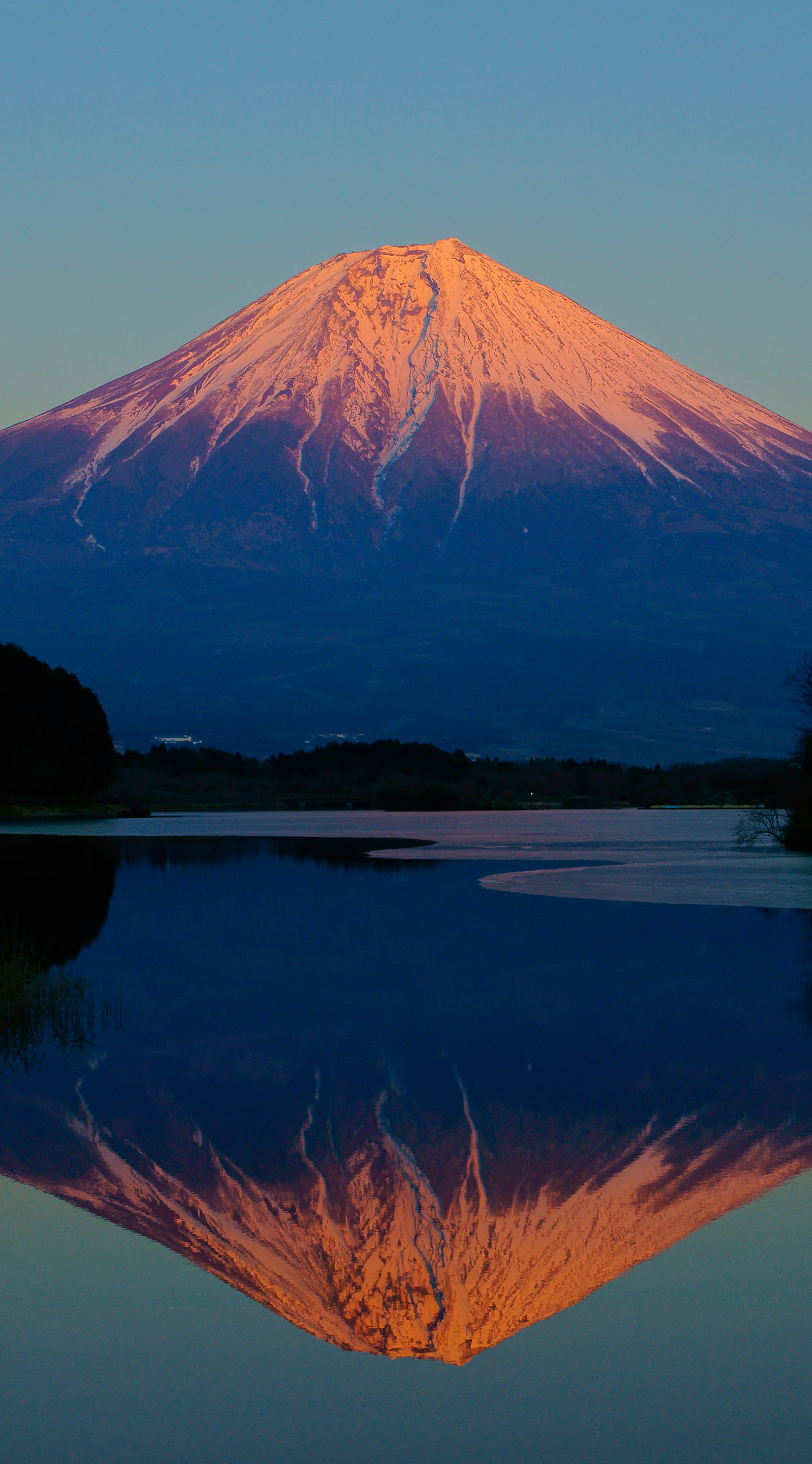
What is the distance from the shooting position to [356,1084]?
11898 mm

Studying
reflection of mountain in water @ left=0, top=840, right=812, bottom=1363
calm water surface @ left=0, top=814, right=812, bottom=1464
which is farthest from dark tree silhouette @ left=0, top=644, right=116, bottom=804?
reflection of mountain in water @ left=0, top=840, right=812, bottom=1363

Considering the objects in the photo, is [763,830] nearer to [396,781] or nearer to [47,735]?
[47,735]

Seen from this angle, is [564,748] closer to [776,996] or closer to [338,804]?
[338,804]

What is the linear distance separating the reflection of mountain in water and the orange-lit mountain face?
0.02m

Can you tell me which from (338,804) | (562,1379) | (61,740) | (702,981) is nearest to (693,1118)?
(562,1379)

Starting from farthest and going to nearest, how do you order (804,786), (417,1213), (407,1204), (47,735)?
(47,735) < (804,786) < (407,1204) < (417,1213)

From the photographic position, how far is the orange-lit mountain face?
22.9 feet

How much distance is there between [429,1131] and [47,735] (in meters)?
69.5

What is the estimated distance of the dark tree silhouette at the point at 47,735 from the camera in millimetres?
76750

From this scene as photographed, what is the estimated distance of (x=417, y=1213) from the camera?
8438mm

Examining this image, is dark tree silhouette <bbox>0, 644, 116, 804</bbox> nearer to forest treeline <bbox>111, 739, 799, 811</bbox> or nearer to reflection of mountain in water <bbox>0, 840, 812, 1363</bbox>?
forest treeline <bbox>111, 739, 799, 811</bbox>

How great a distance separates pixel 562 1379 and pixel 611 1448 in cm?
61

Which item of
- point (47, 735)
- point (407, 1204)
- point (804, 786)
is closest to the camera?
point (407, 1204)

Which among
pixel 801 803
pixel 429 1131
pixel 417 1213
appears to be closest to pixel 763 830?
pixel 801 803
